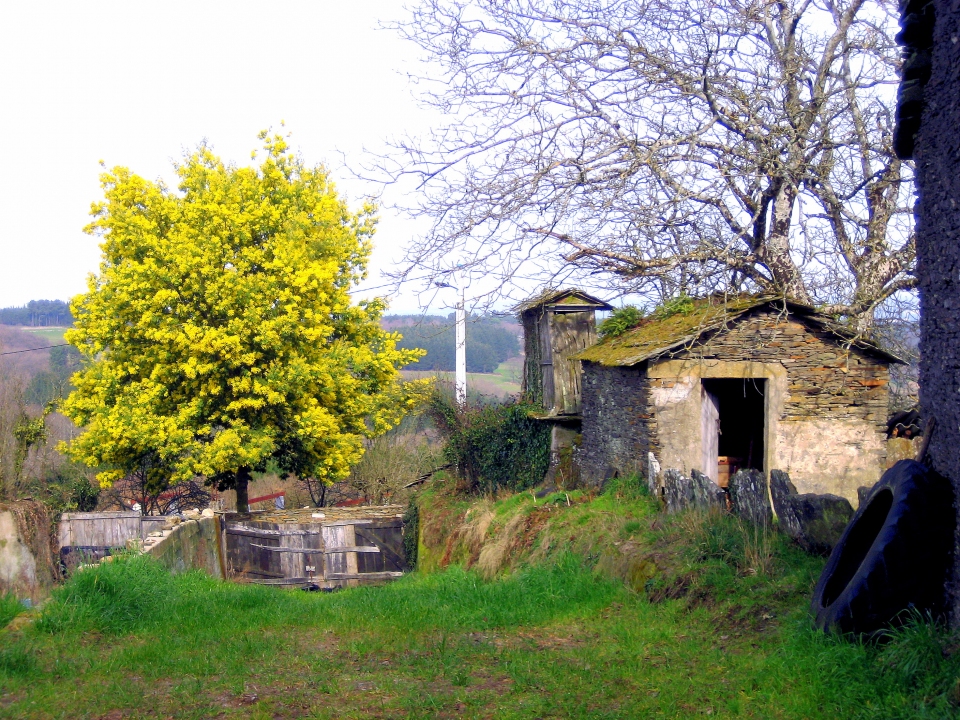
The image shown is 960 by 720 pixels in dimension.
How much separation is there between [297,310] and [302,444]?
3517 mm

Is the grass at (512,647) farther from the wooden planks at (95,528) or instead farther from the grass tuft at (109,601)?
the wooden planks at (95,528)

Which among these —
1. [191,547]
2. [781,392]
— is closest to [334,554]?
[191,547]

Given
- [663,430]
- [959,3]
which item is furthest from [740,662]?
[663,430]

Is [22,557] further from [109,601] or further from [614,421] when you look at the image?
[614,421]

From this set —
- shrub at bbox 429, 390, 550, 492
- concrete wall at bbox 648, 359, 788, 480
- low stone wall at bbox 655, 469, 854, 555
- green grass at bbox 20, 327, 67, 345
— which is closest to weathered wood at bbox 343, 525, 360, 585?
shrub at bbox 429, 390, 550, 492

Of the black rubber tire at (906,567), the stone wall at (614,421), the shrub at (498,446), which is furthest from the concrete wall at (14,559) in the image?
the black rubber tire at (906,567)

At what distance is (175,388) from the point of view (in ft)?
64.7

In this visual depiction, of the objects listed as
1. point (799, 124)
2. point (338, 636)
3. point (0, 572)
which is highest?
point (799, 124)

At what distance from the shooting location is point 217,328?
762 inches

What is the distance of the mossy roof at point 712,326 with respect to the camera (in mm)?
12008

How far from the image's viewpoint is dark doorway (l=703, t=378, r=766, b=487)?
48.0 ft

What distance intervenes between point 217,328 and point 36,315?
4729 centimetres

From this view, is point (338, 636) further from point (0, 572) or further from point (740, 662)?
point (0, 572)

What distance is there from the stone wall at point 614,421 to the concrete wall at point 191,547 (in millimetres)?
6798
